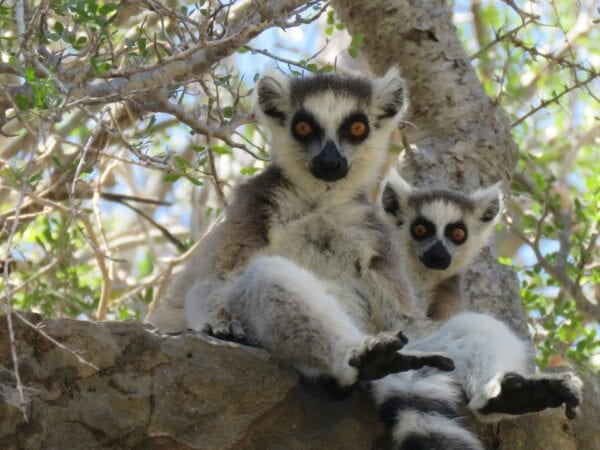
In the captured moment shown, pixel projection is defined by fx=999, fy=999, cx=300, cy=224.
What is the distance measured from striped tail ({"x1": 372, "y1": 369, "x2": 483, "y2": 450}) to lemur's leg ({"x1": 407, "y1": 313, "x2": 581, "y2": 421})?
136 millimetres

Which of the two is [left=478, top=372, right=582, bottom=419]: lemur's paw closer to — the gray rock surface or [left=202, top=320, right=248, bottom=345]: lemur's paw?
the gray rock surface

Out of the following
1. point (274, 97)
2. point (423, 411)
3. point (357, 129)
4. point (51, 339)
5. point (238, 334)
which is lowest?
point (51, 339)

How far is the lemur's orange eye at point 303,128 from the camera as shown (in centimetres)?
602

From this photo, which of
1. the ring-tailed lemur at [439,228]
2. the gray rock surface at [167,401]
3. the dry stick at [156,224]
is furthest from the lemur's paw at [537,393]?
the dry stick at [156,224]

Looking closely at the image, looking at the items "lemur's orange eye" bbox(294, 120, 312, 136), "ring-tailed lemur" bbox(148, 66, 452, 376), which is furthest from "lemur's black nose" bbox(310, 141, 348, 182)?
"lemur's orange eye" bbox(294, 120, 312, 136)

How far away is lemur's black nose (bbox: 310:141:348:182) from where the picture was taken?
5.73 meters

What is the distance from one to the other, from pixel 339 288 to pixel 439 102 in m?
2.89

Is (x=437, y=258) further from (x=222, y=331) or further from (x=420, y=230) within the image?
(x=222, y=331)

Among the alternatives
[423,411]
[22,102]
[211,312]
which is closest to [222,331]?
[211,312]

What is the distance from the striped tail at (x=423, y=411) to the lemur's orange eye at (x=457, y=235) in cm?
267

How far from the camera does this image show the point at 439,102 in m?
7.83

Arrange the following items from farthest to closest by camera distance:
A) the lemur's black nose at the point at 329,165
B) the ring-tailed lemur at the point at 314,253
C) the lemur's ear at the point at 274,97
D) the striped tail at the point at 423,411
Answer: the lemur's ear at the point at 274,97 → the lemur's black nose at the point at 329,165 → the ring-tailed lemur at the point at 314,253 → the striped tail at the point at 423,411

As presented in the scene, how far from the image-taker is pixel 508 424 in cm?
493

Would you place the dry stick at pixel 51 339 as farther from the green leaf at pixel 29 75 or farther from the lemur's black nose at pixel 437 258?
the lemur's black nose at pixel 437 258
